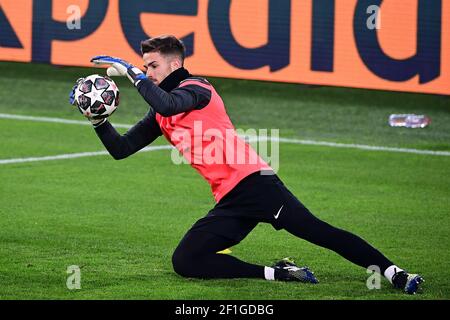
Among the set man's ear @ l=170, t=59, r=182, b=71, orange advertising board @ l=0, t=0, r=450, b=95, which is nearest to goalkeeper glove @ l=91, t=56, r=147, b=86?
man's ear @ l=170, t=59, r=182, b=71

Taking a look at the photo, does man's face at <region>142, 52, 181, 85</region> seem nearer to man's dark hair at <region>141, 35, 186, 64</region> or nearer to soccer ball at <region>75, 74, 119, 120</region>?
man's dark hair at <region>141, 35, 186, 64</region>

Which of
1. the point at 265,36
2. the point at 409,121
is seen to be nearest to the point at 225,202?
the point at 409,121

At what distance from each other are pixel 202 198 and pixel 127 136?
134 inches

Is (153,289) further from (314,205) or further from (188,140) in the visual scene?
(314,205)

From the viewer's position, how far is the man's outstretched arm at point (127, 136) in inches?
345

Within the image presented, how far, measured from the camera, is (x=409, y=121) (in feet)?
55.2

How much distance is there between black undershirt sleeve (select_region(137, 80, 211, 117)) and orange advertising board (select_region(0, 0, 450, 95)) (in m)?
8.43

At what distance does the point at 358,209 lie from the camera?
11695mm

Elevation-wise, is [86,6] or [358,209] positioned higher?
[86,6]

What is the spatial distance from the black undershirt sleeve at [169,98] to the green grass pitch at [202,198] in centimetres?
121

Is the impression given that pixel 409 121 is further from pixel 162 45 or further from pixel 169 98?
pixel 169 98

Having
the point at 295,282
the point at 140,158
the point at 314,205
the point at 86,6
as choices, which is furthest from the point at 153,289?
the point at 86,6

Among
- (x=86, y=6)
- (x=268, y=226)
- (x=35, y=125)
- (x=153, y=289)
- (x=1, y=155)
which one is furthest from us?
(x=86, y=6)

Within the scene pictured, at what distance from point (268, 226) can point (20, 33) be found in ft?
28.1
